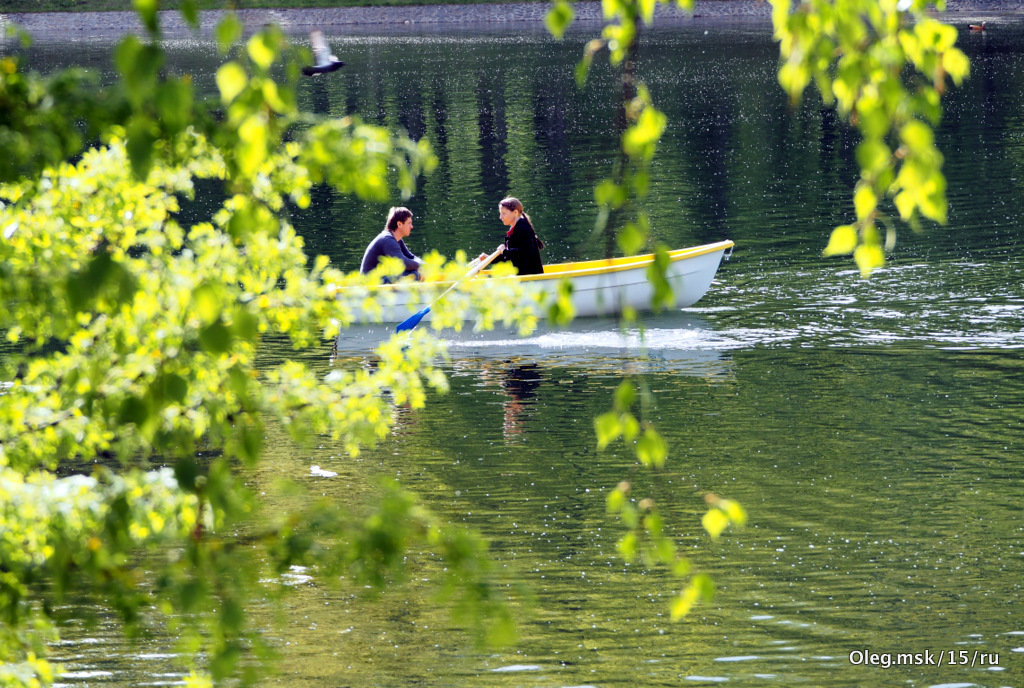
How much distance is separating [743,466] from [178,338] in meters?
7.55

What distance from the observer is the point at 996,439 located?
12.5 meters

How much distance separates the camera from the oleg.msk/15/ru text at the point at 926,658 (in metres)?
8.40

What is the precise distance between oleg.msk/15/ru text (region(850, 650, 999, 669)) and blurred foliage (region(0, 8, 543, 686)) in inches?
116

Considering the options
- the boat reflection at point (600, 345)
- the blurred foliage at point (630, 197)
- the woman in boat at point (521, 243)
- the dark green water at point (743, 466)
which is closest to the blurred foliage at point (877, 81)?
the blurred foliage at point (630, 197)

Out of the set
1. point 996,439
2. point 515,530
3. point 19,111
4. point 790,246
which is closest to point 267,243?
point 19,111

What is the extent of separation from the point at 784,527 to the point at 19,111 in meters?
7.74

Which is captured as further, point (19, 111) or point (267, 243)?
point (267, 243)

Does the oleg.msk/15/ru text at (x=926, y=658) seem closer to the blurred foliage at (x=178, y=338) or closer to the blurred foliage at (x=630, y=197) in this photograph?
the blurred foliage at (x=178, y=338)

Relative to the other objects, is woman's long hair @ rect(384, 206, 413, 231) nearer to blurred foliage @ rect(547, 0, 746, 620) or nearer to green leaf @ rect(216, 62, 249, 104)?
blurred foliage @ rect(547, 0, 746, 620)

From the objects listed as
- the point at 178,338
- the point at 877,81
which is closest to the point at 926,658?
the point at 178,338

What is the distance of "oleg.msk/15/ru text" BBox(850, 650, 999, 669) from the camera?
27.6 ft

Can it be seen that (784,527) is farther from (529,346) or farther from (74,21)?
(74,21)

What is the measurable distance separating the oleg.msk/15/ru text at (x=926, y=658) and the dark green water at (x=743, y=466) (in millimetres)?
25

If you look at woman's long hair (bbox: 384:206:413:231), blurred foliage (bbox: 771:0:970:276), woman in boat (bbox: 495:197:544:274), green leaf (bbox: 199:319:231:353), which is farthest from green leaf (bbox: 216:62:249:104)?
woman in boat (bbox: 495:197:544:274)
